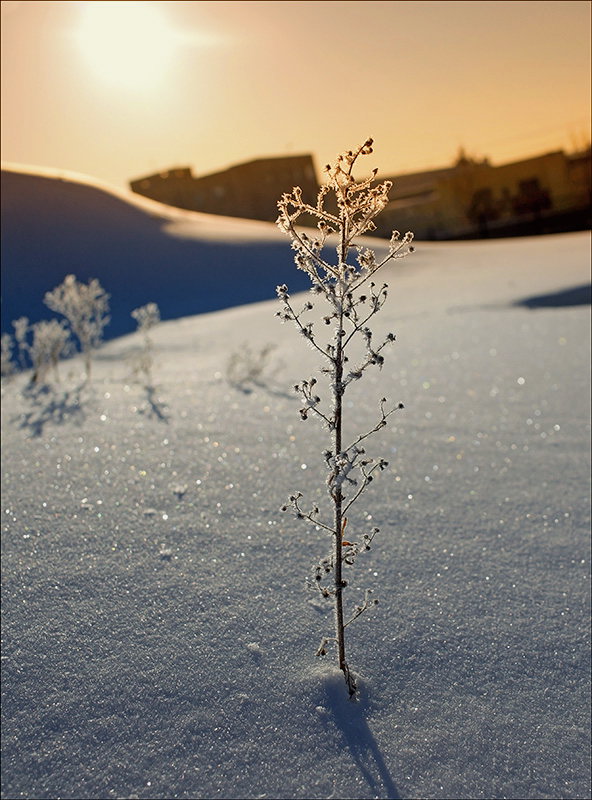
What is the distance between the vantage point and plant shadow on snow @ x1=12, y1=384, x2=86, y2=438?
476 cm

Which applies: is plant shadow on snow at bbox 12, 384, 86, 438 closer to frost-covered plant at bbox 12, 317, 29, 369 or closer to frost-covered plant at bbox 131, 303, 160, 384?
frost-covered plant at bbox 131, 303, 160, 384

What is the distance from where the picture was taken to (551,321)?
8.23 meters

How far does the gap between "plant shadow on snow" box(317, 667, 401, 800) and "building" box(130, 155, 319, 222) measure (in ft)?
157

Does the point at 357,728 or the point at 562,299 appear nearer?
the point at 357,728

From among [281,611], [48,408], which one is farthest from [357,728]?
[48,408]

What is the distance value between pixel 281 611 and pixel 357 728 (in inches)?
21.9

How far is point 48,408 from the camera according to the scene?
5.34 metres

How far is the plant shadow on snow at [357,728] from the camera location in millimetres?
1791

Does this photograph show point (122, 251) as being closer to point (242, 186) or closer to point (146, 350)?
point (146, 350)

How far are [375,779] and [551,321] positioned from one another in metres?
7.29

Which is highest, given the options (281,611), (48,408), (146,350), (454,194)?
(454,194)

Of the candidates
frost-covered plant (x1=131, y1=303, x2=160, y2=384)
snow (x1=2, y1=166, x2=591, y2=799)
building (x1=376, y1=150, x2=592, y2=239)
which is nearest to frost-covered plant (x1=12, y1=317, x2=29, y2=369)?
frost-covered plant (x1=131, y1=303, x2=160, y2=384)

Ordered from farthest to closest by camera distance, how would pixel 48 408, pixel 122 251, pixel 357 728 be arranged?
pixel 122 251
pixel 48 408
pixel 357 728

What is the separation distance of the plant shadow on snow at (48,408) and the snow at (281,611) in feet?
0.18
